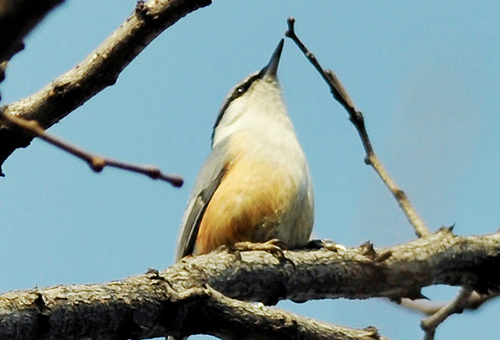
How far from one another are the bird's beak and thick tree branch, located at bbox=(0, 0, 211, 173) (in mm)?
3007

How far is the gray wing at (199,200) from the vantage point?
4312 mm

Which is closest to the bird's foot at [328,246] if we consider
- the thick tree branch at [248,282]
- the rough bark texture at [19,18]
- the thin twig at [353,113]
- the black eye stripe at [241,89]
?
the thick tree branch at [248,282]

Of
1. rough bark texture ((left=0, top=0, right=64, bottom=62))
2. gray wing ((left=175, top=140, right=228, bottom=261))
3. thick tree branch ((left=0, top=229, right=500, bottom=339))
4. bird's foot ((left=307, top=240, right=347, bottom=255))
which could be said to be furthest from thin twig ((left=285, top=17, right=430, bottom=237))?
rough bark texture ((left=0, top=0, right=64, bottom=62))

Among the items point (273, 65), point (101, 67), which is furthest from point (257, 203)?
point (273, 65)

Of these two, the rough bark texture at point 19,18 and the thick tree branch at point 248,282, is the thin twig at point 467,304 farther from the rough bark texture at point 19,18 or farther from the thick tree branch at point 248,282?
the rough bark texture at point 19,18

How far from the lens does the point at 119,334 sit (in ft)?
8.04

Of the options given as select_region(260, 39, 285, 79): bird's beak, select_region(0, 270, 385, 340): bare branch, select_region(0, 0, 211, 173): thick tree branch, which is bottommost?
select_region(0, 270, 385, 340): bare branch

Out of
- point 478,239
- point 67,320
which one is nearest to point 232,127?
point 478,239

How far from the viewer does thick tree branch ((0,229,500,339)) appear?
232cm

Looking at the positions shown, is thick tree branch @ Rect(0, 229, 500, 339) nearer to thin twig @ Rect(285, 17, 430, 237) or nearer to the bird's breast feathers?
thin twig @ Rect(285, 17, 430, 237)

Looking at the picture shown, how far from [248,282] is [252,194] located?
3.47ft

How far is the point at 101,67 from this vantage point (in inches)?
108

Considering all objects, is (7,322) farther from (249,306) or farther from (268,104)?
(268,104)

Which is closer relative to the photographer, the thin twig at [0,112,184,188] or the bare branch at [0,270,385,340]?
the thin twig at [0,112,184,188]
